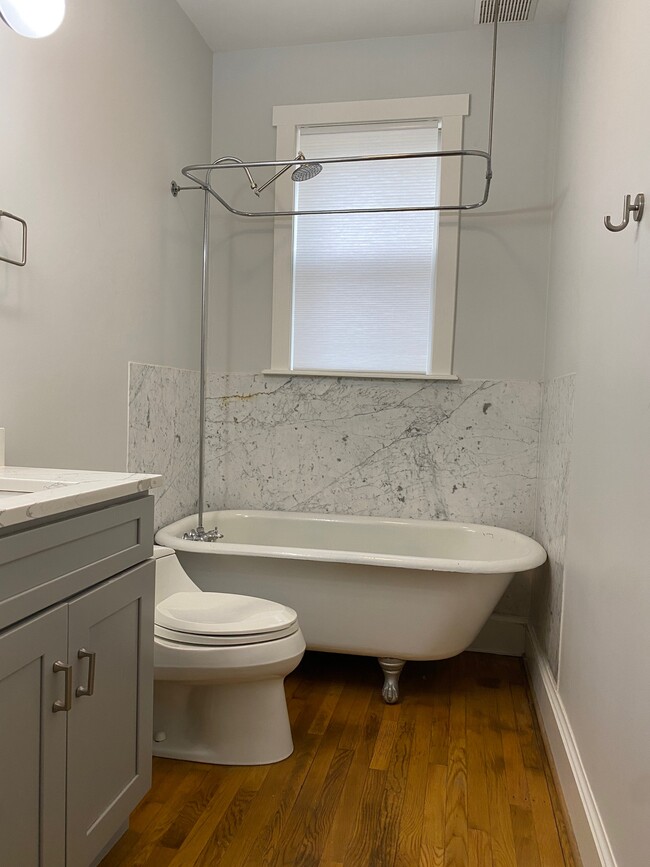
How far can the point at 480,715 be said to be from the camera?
2.32 metres

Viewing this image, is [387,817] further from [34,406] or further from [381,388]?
[381,388]

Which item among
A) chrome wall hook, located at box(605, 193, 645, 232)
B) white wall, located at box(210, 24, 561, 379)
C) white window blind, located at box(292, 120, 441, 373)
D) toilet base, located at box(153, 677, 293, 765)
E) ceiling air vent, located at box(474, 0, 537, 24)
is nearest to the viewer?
chrome wall hook, located at box(605, 193, 645, 232)

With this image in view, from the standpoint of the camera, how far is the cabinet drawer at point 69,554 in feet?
3.51

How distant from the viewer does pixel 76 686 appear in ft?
4.10

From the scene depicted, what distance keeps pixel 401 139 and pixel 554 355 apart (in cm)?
122

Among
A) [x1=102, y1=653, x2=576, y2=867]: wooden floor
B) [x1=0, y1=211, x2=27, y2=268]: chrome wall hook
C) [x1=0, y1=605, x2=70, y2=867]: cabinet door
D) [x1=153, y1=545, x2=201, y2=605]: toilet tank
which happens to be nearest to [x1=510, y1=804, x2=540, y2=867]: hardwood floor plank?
[x1=102, y1=653, x2=576, y2=867]: wooden floor

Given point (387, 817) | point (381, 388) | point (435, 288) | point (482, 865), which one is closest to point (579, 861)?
point (482, 865)

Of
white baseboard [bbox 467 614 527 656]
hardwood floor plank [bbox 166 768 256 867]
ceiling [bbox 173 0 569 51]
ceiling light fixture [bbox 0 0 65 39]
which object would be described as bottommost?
hardwood floor plank [bbox 166 768 256 867]

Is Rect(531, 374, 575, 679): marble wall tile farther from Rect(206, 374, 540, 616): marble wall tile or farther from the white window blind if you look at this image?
the white window blind

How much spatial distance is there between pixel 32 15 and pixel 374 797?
2194 millimetres

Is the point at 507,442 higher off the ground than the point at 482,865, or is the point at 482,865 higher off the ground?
the point at 507,442

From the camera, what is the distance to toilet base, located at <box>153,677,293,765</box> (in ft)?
6.46

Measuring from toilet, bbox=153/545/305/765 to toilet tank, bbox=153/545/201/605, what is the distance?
12 cm

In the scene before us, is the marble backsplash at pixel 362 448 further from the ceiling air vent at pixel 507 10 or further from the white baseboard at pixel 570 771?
the ceiling air vent at pixel 507 10
